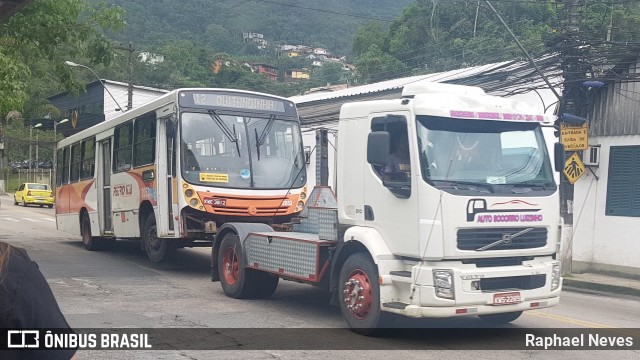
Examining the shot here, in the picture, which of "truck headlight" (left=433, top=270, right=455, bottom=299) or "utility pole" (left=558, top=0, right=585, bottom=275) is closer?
"truck headlight" (left=433, top=270, right=455, bottom=299)

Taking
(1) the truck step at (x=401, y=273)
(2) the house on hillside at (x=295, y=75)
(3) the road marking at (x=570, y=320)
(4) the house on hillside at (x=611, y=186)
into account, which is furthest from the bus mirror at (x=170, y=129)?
(2) the house on hillside at (x=295, y=75)

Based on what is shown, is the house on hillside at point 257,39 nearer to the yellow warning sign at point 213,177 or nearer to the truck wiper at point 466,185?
the yellow warning sign at point 213,177

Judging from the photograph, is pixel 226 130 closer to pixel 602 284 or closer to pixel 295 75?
pixel 602 284

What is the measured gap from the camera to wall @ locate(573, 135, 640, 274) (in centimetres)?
1662

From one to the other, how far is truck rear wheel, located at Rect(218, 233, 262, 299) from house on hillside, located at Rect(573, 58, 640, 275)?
9.54 meters

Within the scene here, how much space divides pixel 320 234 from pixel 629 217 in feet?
32.8

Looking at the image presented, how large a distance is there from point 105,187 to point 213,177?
5.66 m

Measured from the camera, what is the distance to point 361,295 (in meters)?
8.35

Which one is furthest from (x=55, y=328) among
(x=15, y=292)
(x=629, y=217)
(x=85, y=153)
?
(x=85, y=153)

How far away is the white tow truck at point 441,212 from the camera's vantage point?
25.6 feet

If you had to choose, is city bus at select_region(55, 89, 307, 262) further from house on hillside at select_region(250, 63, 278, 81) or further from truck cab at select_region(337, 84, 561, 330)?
house on hillside at select_region(250, 63, 278, 81)

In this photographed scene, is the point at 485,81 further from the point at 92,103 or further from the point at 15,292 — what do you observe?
the point at 92,103

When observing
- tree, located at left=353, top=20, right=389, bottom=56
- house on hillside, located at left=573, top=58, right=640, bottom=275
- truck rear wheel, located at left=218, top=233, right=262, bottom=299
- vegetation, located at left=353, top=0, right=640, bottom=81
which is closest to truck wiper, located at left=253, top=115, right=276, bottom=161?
truck rear wheel, located at left=218, top=233, right=262, bottom=299

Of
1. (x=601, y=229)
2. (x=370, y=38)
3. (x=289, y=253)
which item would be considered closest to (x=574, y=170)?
(x=601, y=229)
